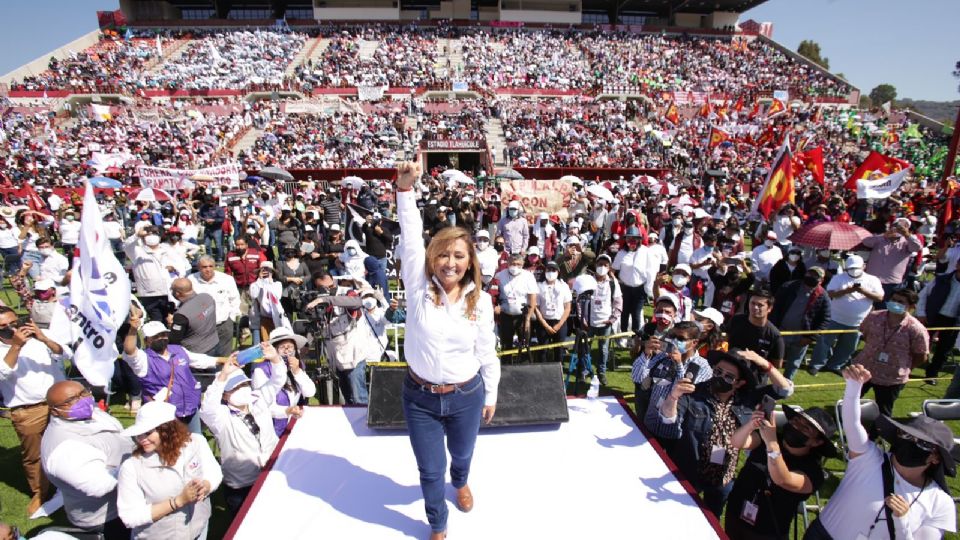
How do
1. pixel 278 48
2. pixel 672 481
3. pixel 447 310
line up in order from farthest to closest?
1. pixel 278 48
2. pixel 672 481
3. pixel 447 310

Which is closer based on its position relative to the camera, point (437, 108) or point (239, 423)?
point (239, 423)

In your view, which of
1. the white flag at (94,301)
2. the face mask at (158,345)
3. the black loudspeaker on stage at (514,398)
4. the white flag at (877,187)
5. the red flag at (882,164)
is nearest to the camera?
the black loudspeaker on stage at (514,398)

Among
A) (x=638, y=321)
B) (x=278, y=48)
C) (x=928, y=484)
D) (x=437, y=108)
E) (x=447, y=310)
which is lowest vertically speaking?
(x=638, y=321)

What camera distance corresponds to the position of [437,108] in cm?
3350

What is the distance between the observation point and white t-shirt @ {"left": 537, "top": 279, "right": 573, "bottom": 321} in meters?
6.55

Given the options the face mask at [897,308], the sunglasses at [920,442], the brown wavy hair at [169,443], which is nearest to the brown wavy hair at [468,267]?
the brown wavy hair at [169,443]

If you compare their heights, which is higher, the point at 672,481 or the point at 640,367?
the point at 640,367

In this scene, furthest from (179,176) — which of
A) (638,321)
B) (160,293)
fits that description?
(638,321)

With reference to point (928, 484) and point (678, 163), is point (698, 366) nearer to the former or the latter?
point (928, 484)

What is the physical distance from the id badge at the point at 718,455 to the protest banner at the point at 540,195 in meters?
9.79

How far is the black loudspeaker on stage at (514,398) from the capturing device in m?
3.69

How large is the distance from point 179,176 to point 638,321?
13.8 meters

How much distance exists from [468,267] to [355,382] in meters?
3.16

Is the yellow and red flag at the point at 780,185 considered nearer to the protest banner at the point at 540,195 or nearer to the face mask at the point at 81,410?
the protest banner at the point at 540,195
